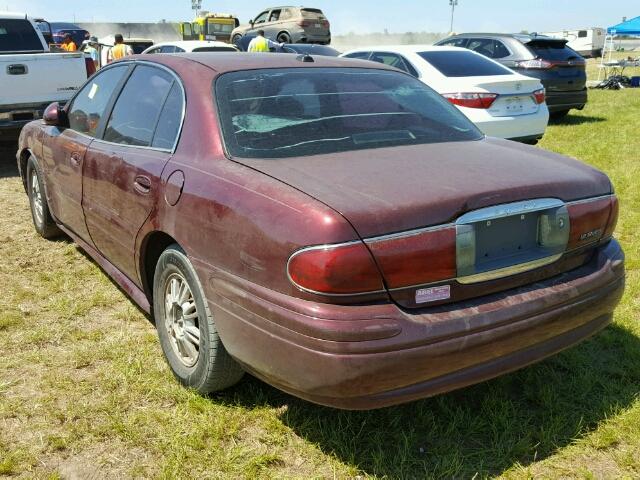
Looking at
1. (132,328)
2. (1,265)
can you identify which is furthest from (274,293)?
(1,265)

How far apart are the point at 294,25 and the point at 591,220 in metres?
26.0

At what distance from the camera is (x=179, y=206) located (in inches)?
110

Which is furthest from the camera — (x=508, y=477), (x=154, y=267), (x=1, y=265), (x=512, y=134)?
(x=512, y=134)

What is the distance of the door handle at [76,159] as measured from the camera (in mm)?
3943

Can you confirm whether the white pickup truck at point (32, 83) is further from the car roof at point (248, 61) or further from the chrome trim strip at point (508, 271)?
the chrome trim strip at point (508, 271)

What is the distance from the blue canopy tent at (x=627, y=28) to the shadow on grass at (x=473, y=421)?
22.4 metres

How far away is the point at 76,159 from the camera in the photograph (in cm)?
399

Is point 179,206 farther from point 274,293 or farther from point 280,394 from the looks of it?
point 280,394

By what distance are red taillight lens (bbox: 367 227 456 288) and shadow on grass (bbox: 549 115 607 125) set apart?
10.9m

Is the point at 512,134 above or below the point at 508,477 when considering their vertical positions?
above

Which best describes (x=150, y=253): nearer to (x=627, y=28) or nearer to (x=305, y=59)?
(x=305, y=59)

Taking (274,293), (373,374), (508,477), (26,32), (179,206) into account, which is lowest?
→ (508,477)

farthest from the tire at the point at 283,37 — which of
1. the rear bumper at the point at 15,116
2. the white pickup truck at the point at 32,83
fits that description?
the rear bumper at the point at 15,116

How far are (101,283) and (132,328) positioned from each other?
0.81 meters
